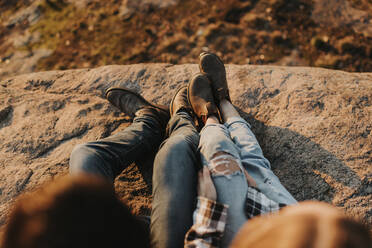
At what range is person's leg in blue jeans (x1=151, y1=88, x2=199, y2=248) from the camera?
1215 mm

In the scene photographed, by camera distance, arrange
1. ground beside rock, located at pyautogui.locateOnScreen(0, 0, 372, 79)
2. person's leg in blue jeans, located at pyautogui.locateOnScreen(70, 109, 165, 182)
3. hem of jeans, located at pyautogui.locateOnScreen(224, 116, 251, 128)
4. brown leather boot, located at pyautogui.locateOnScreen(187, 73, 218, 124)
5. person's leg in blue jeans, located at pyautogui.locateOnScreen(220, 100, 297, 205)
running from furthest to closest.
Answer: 1. ground beside rock, located at pyautogui.locateOnScreen(0, 0, 372, 79)
2. brown leather boot, located at pyautogui.locateOnScreen(187, 73, 218, 124)
3. hem of jeans, located at pyautogui.locateOnScreen(224, 116, 251, 128)
4. person's leg in blue jeans, located at pyautogui.locateOnScreen(70, 109, 165, 182)
5. person's leg in blue jeans, located at pyautogui.locateOnScreen(220, 100, 297, 205)

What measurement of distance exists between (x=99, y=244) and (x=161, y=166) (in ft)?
2.11

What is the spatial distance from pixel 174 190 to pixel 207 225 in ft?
0.83

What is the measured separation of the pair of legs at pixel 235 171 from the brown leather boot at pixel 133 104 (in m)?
0.64

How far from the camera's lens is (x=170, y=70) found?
9.00 ft

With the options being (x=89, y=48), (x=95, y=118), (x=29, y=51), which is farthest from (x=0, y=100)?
(x=29, y=51)

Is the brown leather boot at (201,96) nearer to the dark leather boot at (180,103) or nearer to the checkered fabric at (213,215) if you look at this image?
the dark leather boot at (180,103)

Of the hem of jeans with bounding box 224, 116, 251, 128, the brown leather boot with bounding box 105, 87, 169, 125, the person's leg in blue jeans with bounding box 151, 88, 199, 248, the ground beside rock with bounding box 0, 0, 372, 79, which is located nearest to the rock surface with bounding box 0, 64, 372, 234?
the brown leather boot with bounding box 105, 87, 169, 125

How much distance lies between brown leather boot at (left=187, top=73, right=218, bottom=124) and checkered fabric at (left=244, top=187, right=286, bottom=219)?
896mm

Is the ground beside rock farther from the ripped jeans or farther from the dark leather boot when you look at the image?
the ripped jeans

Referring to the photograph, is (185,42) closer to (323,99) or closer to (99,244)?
(323,99)

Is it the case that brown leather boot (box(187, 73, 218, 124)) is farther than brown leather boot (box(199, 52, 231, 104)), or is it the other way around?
brown leather boot (box(199, 52, 231, 104))

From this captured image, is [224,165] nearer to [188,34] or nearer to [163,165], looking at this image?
[163,165]

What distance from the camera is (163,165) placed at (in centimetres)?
142
